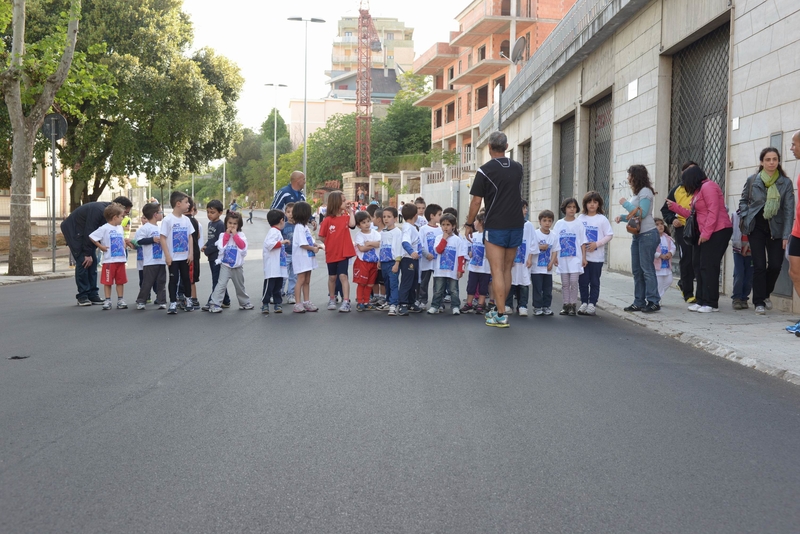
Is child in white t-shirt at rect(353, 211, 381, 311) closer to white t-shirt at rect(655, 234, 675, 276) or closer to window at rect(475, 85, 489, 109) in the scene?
white t-shirt at rect(655, 234, 675, 276)

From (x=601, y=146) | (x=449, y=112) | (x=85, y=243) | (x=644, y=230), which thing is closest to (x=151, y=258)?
(x=85, y=243)

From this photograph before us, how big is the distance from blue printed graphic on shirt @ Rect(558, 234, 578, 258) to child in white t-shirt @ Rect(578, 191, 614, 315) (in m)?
0.17

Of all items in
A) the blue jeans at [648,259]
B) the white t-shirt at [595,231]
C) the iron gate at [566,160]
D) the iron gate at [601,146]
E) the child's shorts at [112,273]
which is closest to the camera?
the blue jeans at [648,259]

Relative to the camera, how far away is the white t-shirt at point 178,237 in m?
11.4

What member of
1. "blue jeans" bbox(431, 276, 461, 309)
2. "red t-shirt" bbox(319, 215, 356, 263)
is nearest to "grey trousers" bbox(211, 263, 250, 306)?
"red t-shirt" bbox(319, 215, 356, 263)

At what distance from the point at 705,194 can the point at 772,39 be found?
2234 mm

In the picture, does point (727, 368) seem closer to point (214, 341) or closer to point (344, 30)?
point (214, 341)

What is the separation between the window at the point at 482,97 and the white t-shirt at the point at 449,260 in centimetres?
4459

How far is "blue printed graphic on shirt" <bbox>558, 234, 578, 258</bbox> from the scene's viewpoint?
1088 cm

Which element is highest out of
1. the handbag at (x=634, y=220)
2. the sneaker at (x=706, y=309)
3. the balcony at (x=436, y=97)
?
the balcony at (x=436, y=97)

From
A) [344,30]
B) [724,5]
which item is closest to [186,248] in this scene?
[724,5]

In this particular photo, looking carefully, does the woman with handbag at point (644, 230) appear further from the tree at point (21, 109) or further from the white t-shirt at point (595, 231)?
the tree at point (21, 109)

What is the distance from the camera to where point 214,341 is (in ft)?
27.7

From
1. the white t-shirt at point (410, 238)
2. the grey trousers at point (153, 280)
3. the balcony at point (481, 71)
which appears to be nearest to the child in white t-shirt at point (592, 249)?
the white t-shirt at point (410, 238)
